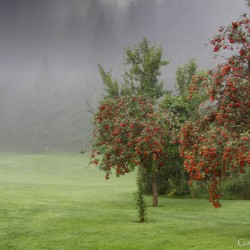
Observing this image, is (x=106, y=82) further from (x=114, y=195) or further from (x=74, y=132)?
(x=74, y=132)

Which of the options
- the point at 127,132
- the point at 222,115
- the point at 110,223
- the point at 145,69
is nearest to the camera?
the point at 222,115

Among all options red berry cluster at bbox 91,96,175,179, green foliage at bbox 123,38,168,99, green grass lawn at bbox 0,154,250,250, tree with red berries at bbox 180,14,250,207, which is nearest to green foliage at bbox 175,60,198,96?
green foliage at bbox 123,38,168,99

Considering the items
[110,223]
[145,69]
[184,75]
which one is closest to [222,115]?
[110,223]

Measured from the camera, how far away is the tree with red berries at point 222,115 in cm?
1719

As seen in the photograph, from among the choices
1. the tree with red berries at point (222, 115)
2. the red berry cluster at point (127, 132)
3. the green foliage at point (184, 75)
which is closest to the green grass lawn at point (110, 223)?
the tree with red berries at point (222, 115)

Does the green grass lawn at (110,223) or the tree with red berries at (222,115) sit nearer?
the tree with red berries at (222,115)

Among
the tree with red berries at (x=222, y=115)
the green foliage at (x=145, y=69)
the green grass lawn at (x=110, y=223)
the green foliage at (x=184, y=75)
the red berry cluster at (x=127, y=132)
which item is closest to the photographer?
the tree with red berries at (x=222, y=115)

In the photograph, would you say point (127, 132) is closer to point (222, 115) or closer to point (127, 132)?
point (127, 132)

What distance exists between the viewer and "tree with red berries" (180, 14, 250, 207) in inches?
677

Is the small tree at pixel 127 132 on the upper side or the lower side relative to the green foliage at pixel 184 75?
lower

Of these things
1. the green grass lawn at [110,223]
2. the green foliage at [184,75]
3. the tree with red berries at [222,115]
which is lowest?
the green grass lawn at [110,223]

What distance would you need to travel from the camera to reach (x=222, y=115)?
59.1ft

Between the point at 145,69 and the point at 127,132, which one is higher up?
the point at 145,69

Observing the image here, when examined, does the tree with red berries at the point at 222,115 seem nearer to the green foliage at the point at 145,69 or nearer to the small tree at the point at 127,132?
the small tree at the point at 127,132
